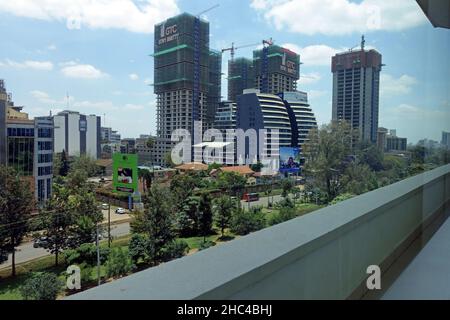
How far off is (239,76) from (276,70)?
0.31 m

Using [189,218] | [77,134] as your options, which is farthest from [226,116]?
[77,134]

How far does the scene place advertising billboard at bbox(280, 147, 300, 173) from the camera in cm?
215

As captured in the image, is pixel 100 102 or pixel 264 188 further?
pixel 264 188

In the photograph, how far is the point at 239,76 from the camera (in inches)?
79.0

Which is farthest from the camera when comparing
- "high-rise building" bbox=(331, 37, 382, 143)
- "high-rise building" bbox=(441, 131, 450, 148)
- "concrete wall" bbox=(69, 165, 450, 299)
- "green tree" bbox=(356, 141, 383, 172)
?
"high-rise building" bbox=(441, 131, 450, 148)

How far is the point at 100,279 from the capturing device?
41.1 inches

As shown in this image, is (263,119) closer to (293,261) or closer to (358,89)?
(293,261)

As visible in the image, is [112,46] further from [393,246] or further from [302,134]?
[393,246]

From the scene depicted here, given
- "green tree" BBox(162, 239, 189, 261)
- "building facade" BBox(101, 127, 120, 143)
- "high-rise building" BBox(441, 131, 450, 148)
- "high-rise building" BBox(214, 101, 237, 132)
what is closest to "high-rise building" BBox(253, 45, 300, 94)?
"high-rise building" BBox(214, 101, 237, 132)

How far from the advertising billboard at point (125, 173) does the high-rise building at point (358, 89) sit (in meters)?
1.68

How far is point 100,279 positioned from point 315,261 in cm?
81

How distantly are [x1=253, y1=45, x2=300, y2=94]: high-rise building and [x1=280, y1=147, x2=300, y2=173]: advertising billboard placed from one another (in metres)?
0.40

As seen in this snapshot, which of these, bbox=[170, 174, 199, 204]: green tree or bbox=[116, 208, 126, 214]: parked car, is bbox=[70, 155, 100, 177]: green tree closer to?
bbox=[116, 208, 126, 214]: parked car
